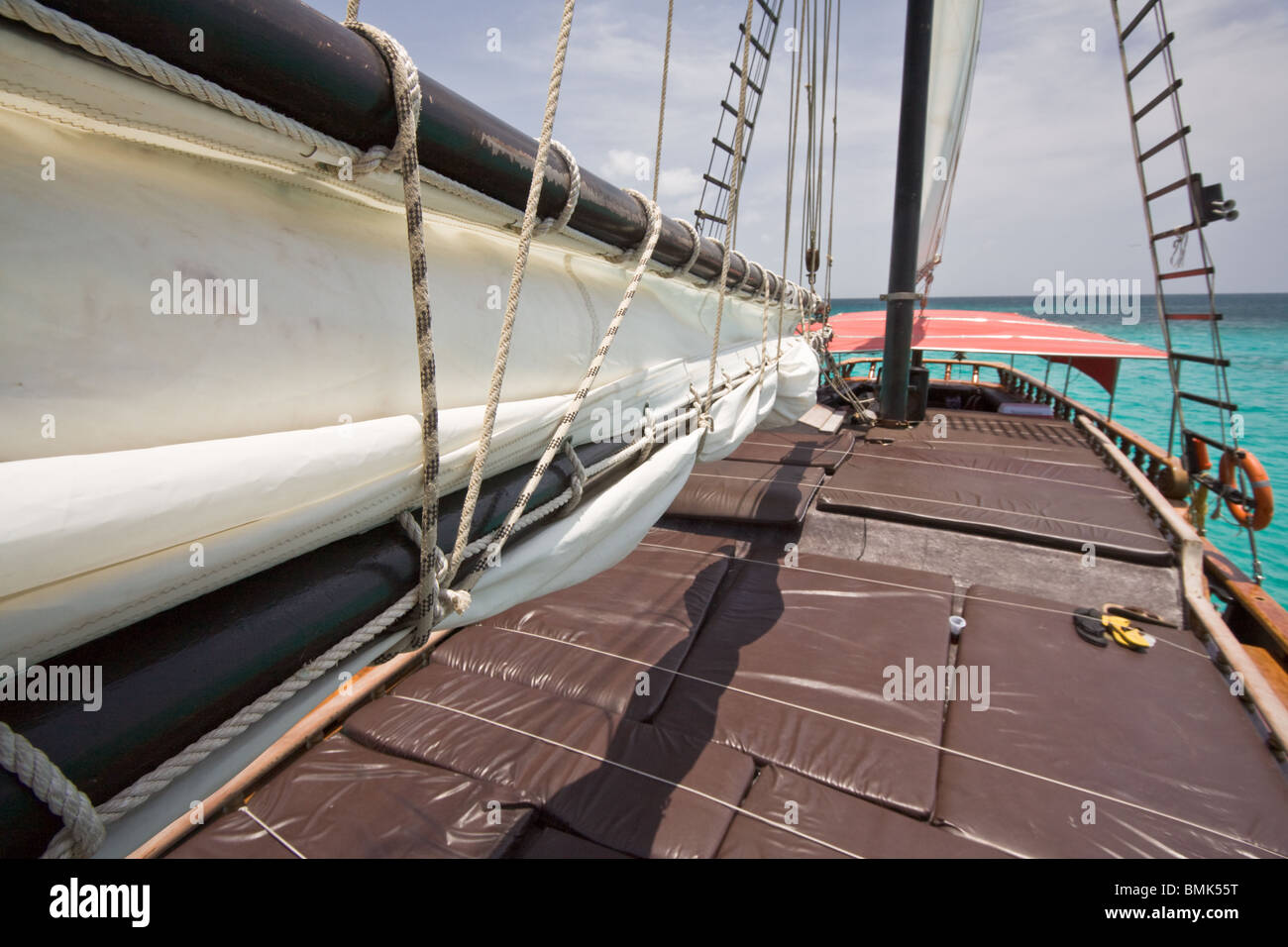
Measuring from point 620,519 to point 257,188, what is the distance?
0.85 metres

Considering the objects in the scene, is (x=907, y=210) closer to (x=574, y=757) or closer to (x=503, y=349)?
(x=574, y=757)

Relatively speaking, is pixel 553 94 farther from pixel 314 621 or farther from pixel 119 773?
pixel 119 773

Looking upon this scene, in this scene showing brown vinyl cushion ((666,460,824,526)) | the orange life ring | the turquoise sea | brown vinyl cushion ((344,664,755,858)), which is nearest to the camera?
brown vinyl cushion ((344,664,755,858))

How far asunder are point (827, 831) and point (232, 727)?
1.84m

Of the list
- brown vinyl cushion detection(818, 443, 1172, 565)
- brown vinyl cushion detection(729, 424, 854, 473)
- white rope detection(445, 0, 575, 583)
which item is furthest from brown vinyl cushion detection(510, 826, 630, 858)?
brown vinyl cushion detection(729, 424, 854, 473)

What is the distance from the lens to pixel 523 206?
947mm

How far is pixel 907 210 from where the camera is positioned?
5551mm

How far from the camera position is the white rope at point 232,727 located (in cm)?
47

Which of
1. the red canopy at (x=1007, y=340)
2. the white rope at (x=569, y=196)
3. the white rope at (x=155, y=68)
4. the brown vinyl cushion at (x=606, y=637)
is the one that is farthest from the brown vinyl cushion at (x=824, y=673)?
the red canopy at (x=1007, y=340)

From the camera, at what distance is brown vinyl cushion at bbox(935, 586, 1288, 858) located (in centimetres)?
170

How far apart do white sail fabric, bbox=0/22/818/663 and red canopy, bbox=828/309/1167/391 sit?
7134 millimetres

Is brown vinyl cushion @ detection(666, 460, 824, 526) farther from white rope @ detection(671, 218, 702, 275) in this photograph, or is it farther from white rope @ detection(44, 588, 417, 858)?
white rope @ detection(44, 588, 417, 858)
